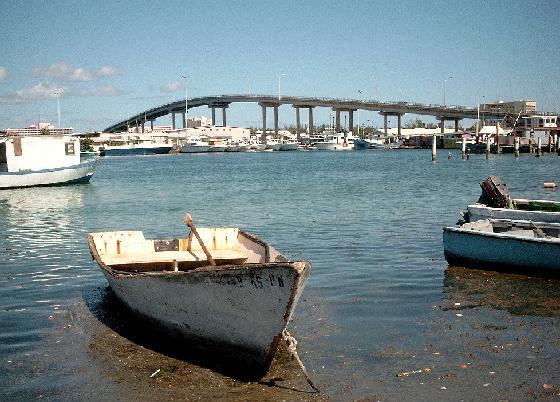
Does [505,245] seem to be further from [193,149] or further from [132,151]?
[193,149]

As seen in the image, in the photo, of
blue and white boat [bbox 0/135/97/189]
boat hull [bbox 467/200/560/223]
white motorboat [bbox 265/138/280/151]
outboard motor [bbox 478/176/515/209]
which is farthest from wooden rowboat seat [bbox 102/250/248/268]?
white motorboat [bbox 265/138/280/151]

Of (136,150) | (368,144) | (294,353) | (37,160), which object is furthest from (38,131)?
(368,144)

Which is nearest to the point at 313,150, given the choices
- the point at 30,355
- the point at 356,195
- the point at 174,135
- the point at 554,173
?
the point at 174,135

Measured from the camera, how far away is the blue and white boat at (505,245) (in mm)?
12539

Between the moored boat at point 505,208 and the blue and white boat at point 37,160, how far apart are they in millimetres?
32650

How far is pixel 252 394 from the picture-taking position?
761 centimetres

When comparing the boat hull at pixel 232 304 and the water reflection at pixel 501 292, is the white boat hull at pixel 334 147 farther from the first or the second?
the boat hull at pixel 232 304

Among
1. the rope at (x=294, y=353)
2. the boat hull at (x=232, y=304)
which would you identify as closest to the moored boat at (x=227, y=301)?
the boat hull at (x=232, y=304)

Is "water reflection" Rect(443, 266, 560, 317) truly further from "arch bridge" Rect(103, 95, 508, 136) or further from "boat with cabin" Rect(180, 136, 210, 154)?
"boat with cabin" Rect(180, 136, 210, 154)

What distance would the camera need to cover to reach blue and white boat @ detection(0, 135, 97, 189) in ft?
134

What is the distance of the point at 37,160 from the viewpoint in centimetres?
4212

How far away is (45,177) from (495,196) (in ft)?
110

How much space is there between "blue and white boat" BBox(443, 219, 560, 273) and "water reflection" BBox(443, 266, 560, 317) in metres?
0.25

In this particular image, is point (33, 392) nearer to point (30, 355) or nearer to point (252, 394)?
point (30, 355)
